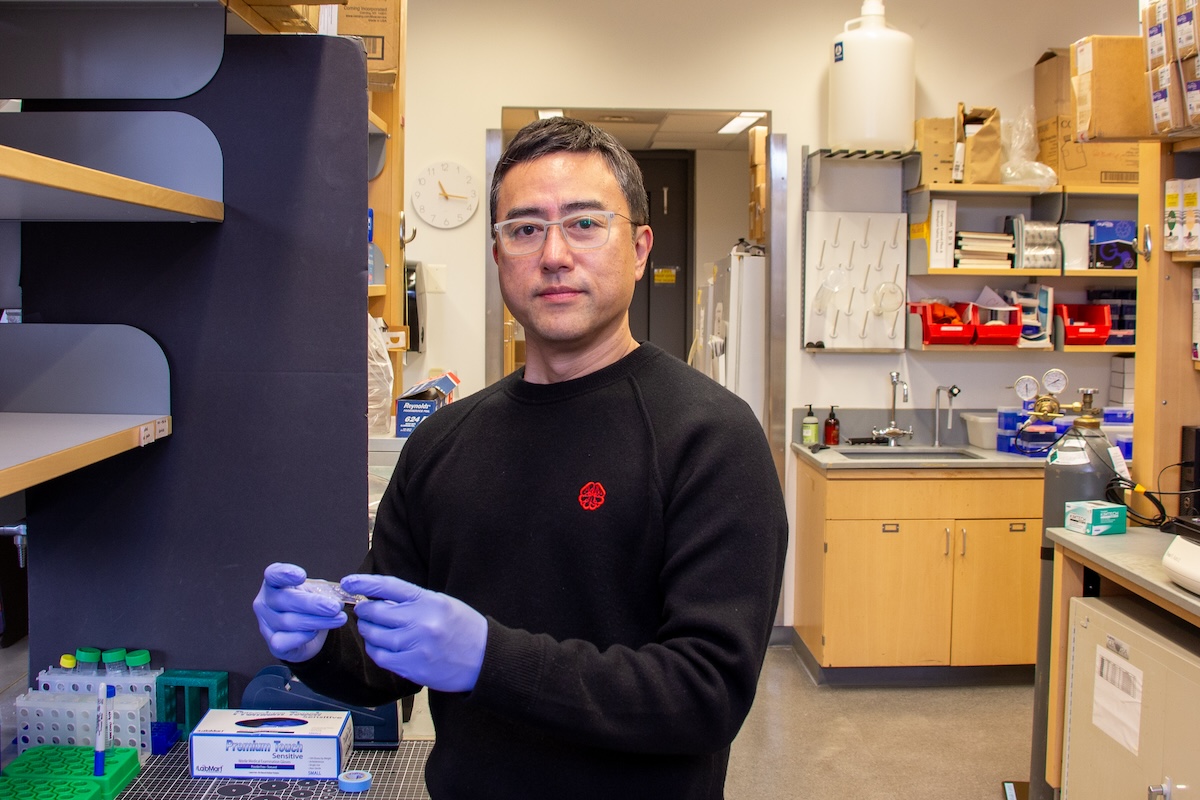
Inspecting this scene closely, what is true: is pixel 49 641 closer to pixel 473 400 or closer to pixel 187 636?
pixel 187 636

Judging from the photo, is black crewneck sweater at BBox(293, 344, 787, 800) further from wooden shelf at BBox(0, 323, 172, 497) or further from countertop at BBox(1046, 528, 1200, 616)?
countertop at BBox(1046, 528, 1200, 616)

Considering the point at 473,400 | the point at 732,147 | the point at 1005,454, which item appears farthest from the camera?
the point at 732,147

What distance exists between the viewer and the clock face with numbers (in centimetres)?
429

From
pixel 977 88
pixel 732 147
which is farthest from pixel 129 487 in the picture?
pixel 732 147

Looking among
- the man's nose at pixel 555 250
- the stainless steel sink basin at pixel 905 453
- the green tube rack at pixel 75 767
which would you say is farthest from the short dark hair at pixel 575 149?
the stainless steel sink basin at pixel 905 453

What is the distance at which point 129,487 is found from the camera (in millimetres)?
1723

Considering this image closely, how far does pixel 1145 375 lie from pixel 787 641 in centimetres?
226

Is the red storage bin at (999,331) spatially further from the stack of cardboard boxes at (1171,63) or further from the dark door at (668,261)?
the dark door at (668,261)

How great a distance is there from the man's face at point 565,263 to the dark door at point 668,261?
631cm

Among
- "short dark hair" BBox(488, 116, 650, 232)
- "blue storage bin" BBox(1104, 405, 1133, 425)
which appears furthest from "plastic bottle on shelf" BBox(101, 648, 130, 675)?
"blue storage bin" BBox(1104, 405, 1133, 425)

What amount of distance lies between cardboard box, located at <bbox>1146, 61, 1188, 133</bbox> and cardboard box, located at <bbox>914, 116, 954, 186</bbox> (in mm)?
1611

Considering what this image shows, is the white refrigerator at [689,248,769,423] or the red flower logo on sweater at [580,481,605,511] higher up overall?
the white refrigerator at [689,248,769,423]

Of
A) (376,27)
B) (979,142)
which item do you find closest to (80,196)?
(376,27)

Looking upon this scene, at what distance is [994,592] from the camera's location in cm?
404
